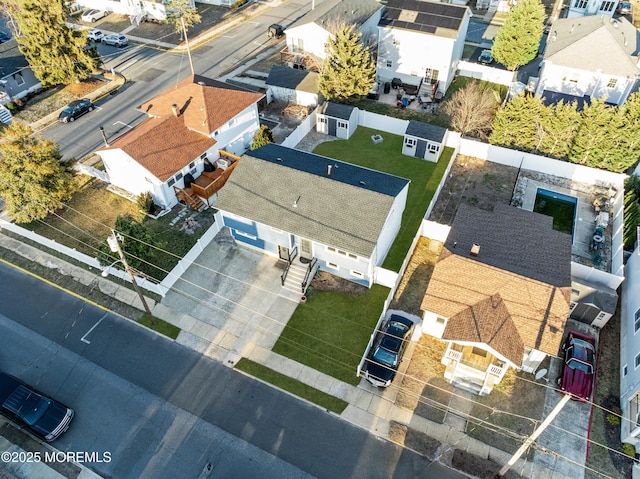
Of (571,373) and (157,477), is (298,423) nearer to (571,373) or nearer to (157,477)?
(157,477)

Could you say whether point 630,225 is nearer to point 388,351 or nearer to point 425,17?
point 388,351

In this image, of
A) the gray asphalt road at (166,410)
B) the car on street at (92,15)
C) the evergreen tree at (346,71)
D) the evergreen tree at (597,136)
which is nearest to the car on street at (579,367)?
the gray asphalt road at (166,410)

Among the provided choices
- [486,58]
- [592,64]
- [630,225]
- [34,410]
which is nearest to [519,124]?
[630,225]

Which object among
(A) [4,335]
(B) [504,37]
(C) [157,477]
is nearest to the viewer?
(C) [157,477]

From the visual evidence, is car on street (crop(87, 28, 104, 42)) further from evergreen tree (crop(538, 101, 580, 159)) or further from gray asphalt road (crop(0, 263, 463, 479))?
evergreen tree (crop(538, 101, 580, 159))

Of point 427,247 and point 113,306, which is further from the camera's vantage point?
point 427,247

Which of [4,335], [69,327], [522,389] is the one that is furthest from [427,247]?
[4,335]

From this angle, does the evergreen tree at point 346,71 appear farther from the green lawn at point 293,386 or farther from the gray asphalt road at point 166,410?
the gray asphalt road at point 166,410
